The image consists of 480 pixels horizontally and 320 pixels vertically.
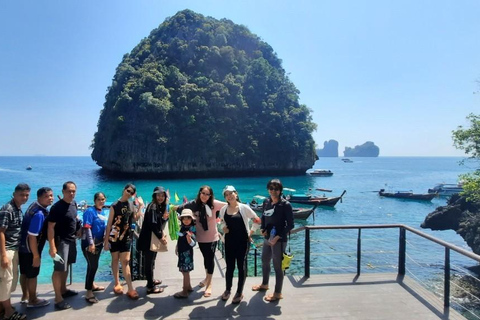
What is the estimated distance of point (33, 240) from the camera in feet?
11.9

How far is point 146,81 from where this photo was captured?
5397 centimetres

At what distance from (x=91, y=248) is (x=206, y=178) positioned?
52.9 m

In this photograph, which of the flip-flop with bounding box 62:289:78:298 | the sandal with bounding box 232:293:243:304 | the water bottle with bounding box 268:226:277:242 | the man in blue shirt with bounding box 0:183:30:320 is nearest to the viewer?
the man in blue shirt with bounding box 0:183:30:320

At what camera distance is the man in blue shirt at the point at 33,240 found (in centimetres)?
362

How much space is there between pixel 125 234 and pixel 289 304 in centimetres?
236

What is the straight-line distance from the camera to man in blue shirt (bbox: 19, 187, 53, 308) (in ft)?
11.9

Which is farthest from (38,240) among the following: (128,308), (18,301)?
(128,308)

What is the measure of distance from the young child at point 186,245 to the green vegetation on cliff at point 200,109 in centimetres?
4923

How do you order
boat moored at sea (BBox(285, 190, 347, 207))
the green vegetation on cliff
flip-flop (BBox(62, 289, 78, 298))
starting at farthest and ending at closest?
the green vegetation on cliff
boat moored at sea (BBox(285, 190, 347, 207))
flip-flop (BBox(62, 289, 78, 298))

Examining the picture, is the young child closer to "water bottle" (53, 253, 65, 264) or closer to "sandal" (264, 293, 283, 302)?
"sandal" (264, 293, 283, 302)

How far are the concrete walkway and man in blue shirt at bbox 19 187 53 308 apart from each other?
31 centimetres

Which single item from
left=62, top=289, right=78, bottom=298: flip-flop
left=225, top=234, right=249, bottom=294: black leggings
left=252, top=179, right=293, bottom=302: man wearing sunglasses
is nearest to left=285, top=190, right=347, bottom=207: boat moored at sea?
left=252, top=179, right=293, bottom=302: man wearing sunglasses

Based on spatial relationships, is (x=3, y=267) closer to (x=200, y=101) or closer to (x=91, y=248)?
(x=91, y=248)

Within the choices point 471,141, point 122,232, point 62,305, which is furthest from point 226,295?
point 471,141
